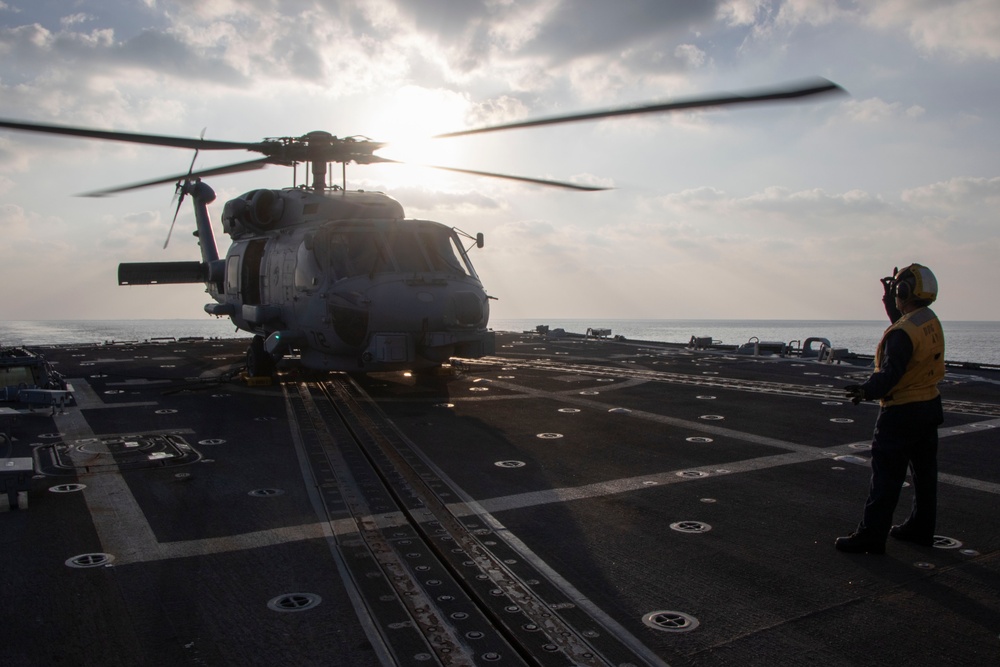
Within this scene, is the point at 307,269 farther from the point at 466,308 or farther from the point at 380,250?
the point at 466,308

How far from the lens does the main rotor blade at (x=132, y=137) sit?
1080 centimetres

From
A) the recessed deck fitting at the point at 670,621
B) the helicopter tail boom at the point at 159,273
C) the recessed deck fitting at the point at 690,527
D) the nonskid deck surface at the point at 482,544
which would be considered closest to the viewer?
the nonskid deck surface at the point at 482,544

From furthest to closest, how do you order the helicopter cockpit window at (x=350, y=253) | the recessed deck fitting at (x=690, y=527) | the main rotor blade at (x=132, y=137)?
the helicopter cockpit window at (x=350, y=253) → the main rotor blade at (x=132, y=137) → the recessed deck fitting at (x=690, y=527)

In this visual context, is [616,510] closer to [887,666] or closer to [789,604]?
[789,604]

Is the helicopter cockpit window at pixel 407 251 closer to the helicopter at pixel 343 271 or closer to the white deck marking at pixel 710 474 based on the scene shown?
the helicopter at pixel 343 271

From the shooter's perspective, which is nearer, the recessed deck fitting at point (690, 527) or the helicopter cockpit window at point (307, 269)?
the recessed deck fitting at point (690, 527)

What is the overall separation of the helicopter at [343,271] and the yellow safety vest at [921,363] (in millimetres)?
6472

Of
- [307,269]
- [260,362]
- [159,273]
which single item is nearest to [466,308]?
[307,269]

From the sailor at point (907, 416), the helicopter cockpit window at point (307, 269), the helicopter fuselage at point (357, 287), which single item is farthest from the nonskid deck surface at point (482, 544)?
the helicopter cockpit window at point (307, 269)

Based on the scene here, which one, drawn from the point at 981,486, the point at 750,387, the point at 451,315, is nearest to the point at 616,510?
the point at 981,486

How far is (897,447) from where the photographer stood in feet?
17.3

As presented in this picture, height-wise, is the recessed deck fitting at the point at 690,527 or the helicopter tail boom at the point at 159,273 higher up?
the helicopter tail boom at the point at 159,273

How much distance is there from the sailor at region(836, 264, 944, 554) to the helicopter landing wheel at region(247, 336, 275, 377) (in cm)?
1353

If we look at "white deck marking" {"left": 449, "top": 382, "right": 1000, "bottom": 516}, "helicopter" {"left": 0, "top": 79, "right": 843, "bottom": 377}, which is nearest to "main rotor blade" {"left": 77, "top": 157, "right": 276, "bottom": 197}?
"helicopter" {"left": 0, "top": 79, "right": 843, "bottom": 377}
